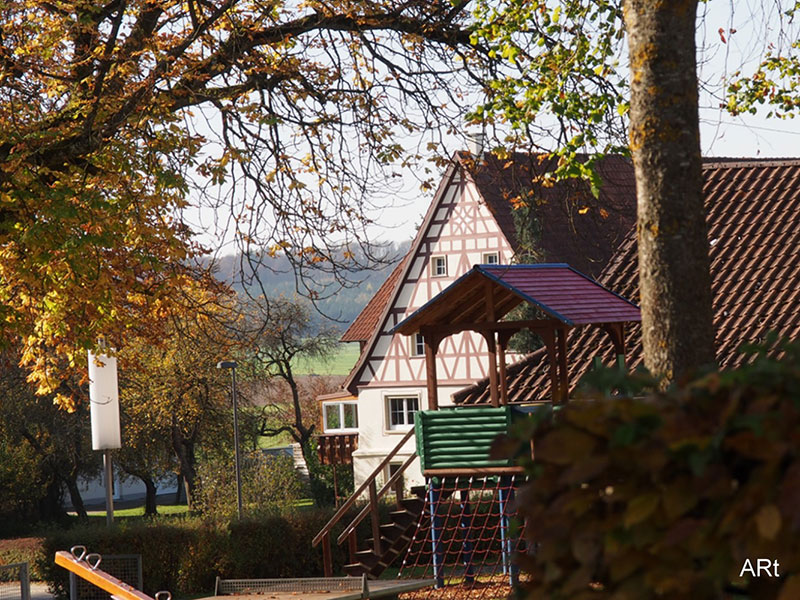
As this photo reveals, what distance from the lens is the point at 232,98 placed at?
11.7m

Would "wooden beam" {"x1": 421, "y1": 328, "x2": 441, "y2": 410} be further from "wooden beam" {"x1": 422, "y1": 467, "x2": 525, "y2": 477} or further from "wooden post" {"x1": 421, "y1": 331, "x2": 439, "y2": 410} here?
"wooden beam" {"x1": 422, "y1": 467, "x2": 525, "y2": 477}

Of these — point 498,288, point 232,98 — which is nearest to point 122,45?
point 232,98

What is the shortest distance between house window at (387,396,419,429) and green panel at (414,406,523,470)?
22803mm

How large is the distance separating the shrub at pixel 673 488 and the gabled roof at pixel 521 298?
42.0ft

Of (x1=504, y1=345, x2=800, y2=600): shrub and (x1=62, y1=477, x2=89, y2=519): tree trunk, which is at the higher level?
(x1=504, y1=345, x2=800, y2=600): shrub

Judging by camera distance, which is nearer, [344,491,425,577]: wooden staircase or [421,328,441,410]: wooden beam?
[421,328,441,410]: wooden beam

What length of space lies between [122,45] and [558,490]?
972cm

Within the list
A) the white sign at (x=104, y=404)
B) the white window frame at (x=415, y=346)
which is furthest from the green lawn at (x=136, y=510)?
the white sign at (x=104, y=404)

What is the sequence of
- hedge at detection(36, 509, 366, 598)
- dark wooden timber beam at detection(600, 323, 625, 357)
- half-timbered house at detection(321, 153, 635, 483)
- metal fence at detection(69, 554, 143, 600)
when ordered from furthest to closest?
1. half-timbered house at detection(321, 153, 635, 483)
2. hedge at detection(36, 509, 366, 598)
3. metal fence at detection(69, 554, 143, 600)
4. dark wooden timber beam at detection(600, 323, 625, 357)

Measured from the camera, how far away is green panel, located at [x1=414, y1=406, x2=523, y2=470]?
48.8 feet

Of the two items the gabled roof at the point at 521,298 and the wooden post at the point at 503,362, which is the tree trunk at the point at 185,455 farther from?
the wooden post at the point at 503,362

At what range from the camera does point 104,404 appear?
621 inches

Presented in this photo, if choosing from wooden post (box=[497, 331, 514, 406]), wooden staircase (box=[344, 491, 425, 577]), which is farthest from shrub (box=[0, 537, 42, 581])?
wooden post (box=[497, 331, 514, 406])

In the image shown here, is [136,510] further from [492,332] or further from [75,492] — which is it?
[492,332]
